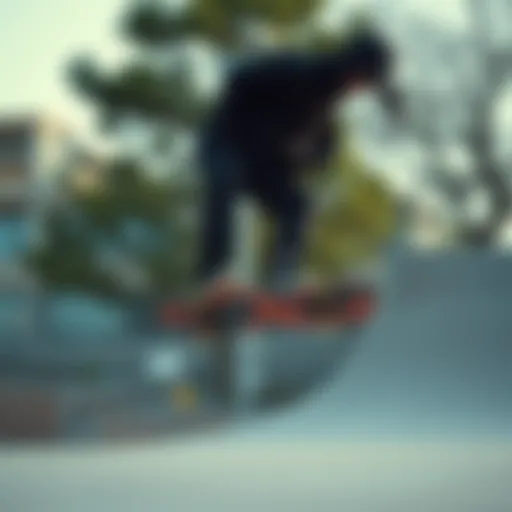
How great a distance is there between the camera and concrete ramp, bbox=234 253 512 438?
137cm

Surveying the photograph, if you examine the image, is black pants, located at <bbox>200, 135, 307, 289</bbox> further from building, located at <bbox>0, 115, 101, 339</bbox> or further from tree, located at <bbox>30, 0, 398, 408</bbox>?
building, located at <bbox>0, 115, 101, 339</bbox>

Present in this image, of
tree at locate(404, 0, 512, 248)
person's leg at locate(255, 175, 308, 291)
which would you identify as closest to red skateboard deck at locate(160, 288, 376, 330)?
person's leg at locate(255, 175, 308, 291)

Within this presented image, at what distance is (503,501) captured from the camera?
1416 millimetres

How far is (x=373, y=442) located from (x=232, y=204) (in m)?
0.41

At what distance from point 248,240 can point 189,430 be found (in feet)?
0.93

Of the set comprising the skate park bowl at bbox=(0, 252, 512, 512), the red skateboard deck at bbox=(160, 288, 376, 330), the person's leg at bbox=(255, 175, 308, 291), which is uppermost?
the person's leg at bbox=(255, 175, 308, 291)

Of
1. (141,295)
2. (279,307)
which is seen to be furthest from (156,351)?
(279,307)

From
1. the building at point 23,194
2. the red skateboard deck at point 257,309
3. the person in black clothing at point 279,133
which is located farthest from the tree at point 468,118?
the building at point 23,194

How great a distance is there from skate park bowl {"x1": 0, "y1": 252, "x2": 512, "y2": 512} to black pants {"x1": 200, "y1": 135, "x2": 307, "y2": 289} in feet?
0.48

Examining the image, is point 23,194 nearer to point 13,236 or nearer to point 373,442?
point 13,236

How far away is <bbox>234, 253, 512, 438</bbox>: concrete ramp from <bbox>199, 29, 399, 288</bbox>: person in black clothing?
6.7 inches

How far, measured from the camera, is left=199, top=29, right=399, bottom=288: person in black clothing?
1330 millimetres

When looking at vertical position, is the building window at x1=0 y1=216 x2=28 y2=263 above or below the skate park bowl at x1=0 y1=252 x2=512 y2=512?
above

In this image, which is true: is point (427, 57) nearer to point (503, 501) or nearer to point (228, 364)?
point (228, 364)
